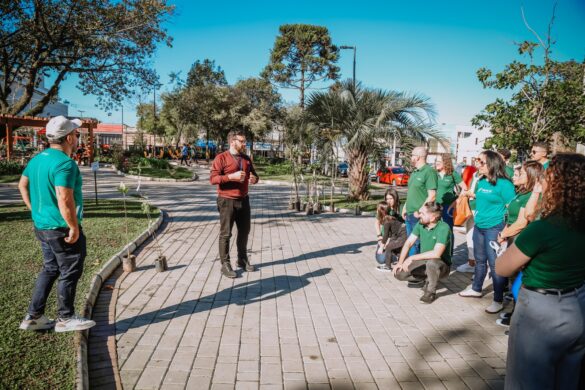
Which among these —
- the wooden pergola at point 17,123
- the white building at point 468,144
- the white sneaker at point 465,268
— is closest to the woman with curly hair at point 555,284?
the white sneaker at point 465,268

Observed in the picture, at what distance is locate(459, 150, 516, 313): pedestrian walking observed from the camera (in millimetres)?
4473

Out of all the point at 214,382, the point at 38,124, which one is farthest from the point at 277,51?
the point at 214,382

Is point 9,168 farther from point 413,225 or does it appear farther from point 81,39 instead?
point 413,225

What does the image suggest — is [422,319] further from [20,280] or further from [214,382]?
[20,280]

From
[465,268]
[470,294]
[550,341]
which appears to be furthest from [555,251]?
[465,268]

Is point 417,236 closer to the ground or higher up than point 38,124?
closer to the ground

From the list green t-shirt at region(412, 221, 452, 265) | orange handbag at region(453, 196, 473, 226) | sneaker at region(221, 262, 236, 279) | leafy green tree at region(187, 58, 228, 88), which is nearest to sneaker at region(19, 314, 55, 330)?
sneaker at region(221, 262, 236, 279)

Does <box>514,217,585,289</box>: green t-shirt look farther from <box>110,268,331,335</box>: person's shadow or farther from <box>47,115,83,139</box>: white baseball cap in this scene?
<box>47,115,83,139</box>: white baseball cap

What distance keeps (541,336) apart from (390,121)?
10.6 m

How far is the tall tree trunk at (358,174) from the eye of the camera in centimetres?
1299

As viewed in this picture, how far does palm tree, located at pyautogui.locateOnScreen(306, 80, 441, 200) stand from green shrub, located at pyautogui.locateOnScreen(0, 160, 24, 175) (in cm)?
1574

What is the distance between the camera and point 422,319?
4219 mm

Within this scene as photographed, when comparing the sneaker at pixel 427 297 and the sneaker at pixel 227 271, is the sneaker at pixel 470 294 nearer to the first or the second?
the sneaker at pixel 427 297

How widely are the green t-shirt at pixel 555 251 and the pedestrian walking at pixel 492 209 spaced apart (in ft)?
8.42
